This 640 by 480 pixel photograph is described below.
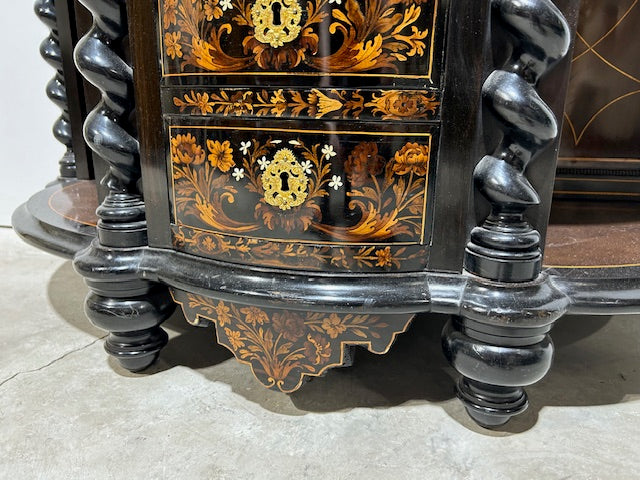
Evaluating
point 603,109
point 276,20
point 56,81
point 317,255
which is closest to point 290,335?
point 317,255

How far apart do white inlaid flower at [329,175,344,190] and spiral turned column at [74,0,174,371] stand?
15.1 inches

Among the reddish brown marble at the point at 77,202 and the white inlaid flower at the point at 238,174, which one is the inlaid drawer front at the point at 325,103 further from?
the reddish brown marble at the point at 77,202

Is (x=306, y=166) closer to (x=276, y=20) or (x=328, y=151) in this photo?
(x=328, y=151)

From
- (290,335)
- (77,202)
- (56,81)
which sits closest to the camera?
(290,335)

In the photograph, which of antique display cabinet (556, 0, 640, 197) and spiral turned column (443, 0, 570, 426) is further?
antique display cabinet (556, 0, 640, 197)

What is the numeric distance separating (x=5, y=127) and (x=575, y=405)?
7.33ft

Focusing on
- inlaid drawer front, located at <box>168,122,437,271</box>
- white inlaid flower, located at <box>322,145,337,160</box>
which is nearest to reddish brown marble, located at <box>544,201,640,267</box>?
inlaid drawer front, located at <box>168,122,437,271</box>

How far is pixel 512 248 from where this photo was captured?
29.6 inches

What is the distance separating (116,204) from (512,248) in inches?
27.1

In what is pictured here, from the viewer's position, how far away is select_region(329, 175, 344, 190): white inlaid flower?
77 centimetres

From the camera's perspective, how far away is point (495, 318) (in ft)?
2.46

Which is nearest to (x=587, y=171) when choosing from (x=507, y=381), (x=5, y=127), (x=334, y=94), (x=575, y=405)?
(x=575, y=405)

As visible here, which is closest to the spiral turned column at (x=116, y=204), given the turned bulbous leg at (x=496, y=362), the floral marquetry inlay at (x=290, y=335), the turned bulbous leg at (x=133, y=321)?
the turned bulbous leg at (x=133, y=321)

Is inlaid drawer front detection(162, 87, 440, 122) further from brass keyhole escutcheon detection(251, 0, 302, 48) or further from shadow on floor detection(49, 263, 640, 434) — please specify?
shadow on floor detection(49, 263, 640, 434)
